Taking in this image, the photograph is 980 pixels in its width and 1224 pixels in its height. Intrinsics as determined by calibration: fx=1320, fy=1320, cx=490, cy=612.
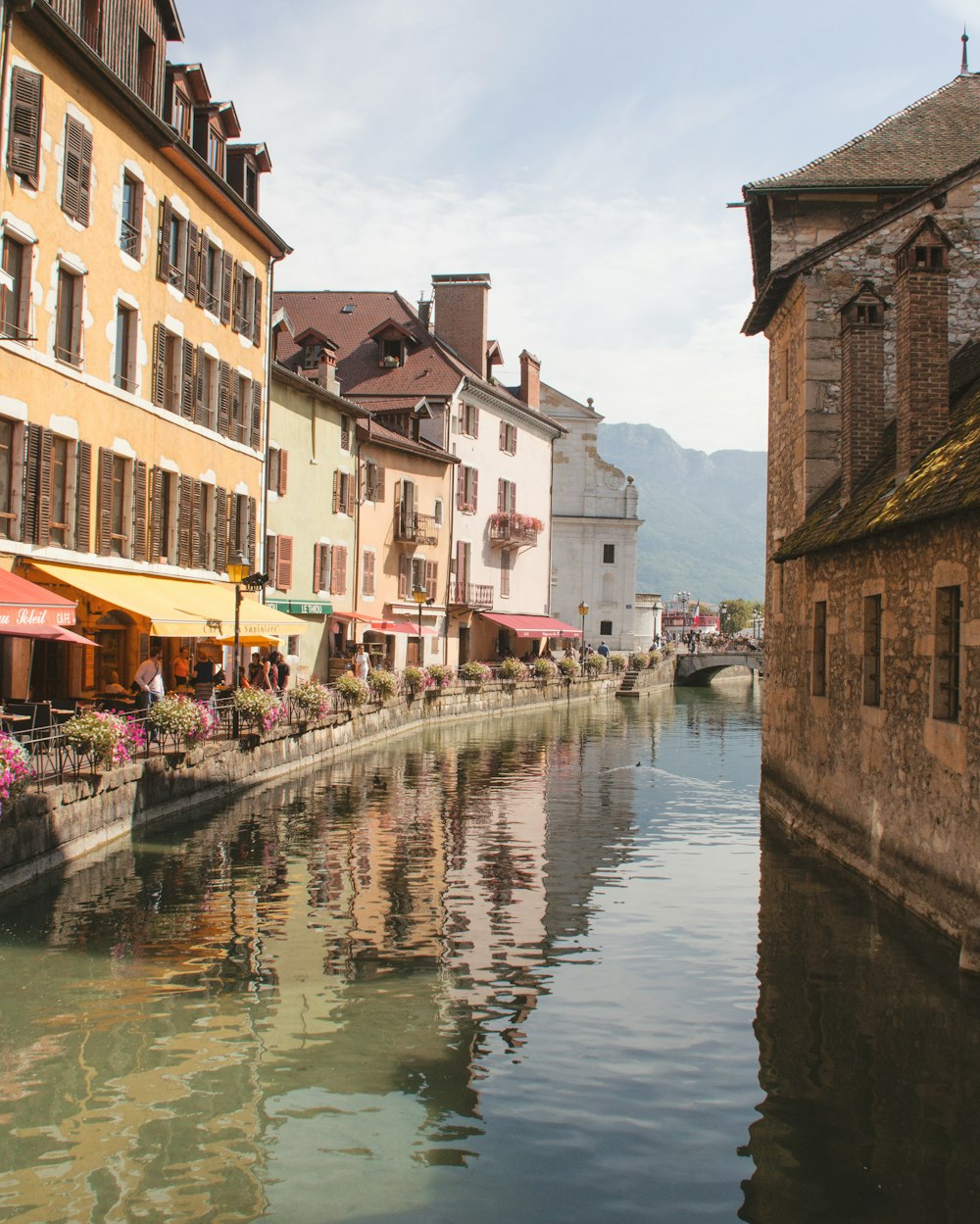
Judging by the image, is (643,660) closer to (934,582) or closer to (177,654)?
(177,654)

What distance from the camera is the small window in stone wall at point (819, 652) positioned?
1758cm

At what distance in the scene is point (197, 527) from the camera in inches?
1112

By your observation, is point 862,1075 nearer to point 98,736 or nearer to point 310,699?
point 98,736

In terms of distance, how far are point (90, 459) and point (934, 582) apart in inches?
609

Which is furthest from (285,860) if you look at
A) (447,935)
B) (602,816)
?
(602,816)

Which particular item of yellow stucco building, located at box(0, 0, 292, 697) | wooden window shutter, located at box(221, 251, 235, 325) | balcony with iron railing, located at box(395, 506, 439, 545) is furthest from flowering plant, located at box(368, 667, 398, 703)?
balcony with iron railing, located at box(395, 506, 439, 545)

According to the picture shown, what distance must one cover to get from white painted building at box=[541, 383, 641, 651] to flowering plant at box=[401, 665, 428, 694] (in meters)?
38.5

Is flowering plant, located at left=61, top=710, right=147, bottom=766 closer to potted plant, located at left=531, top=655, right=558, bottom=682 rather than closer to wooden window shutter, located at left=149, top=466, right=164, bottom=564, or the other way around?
wooden window shutter, located at left=149, top=466, right=164, bottom=564

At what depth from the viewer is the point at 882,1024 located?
10.1 meters

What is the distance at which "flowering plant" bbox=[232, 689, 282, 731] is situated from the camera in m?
23.9

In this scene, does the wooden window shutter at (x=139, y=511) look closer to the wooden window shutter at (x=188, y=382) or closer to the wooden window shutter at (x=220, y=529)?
the wooden window shutter at (x=188, y=382)

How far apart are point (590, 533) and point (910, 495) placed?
64.3 metres

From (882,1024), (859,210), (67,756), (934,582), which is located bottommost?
(882,1024)

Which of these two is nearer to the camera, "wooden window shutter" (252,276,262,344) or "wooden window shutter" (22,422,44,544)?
"wooden window shutter" (22,422,44,544)
